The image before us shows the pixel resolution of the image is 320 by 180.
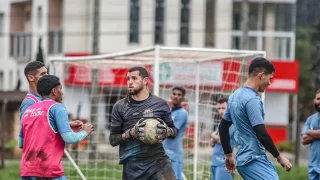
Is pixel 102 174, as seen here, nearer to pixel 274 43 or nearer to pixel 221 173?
pixel 221 173

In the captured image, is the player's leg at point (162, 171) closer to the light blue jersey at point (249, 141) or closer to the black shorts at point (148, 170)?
the black shorts at point (148, 170)

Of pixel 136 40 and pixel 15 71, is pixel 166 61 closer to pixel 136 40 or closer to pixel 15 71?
pixel 136 40

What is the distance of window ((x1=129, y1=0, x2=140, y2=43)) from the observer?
43406mm

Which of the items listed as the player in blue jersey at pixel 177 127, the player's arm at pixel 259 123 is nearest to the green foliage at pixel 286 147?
the player in blue jersey at pixel 177 127

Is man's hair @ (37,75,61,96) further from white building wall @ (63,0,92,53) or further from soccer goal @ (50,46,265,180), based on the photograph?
white building wall @ (63,0,92,53)

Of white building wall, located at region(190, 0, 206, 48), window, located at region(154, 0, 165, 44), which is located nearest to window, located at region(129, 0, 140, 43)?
window, located at region(154, 0, 165, 44)

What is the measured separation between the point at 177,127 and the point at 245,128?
16.9 feet

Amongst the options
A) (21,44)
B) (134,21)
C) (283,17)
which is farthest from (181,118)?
(21,44)

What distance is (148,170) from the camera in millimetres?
10523

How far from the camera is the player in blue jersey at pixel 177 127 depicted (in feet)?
50.0

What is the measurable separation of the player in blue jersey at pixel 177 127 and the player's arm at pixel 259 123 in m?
5.23

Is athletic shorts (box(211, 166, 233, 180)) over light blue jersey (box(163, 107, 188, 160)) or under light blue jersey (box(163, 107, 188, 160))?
under

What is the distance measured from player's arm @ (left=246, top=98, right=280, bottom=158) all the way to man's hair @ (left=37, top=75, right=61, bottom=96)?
2142mm

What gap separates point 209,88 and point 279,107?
27554 mm
